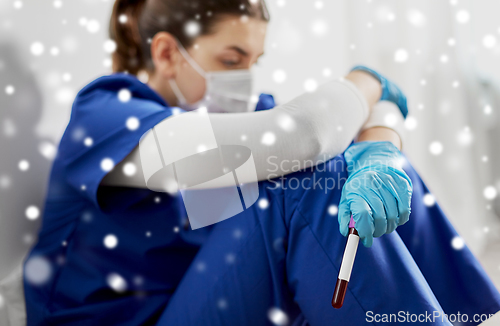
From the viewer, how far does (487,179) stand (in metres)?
1.42

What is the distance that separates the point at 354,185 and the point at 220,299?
0.24 metres

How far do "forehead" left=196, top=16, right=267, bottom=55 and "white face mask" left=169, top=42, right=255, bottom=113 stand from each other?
0.18 ft

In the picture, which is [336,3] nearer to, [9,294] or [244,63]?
[244,63]

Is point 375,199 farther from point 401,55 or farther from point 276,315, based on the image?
point 401,55

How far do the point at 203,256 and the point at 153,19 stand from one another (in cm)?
58

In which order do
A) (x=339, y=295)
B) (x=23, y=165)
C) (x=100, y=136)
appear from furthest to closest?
(x=23, y=165) → (x=100, y=136) → (x=339, y=295)

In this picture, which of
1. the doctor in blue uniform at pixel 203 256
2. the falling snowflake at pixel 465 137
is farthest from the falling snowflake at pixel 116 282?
the falling snowflake at pixel 465 137

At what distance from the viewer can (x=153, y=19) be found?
33.4 inches

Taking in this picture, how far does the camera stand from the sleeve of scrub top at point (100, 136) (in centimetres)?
52

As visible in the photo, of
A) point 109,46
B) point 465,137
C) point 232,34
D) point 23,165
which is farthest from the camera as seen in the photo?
point 465,137

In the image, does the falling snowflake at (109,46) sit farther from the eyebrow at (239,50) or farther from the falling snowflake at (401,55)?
the falling snowflake at (401,55)

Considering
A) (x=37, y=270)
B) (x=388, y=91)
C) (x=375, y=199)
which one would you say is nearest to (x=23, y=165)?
(x=37, y=270)

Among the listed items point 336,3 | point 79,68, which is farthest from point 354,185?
point 336,3

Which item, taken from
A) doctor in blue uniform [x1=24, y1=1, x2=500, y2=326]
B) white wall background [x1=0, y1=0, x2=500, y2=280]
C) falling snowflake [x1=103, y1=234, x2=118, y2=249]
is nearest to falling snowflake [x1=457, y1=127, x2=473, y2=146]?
white wall background [x1=0, y1=0, x2=500, y2=280]
